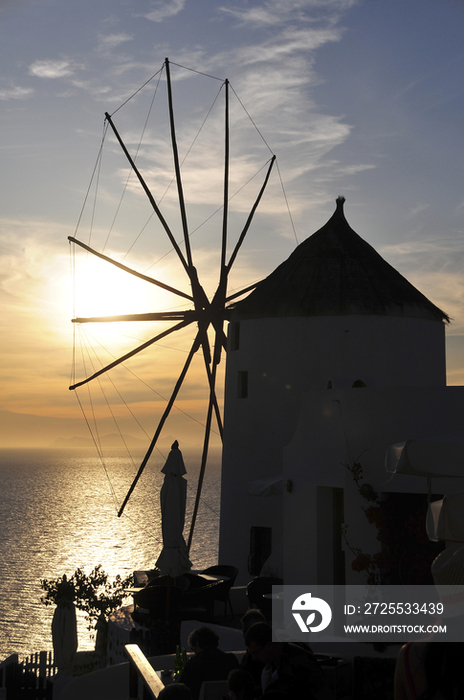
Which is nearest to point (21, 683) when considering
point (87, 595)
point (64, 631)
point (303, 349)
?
point (64, 631)

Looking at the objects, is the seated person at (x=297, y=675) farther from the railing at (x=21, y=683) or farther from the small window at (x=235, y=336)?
the small window at (x=235, y=336)

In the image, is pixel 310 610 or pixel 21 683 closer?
pixel 310 610

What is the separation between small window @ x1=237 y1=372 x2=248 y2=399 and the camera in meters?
21.6

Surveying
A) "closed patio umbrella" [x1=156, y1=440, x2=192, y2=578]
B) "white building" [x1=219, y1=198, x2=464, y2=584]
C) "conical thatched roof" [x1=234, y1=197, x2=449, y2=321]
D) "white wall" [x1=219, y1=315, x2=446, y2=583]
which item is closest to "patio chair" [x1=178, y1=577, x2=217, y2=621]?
"closed patio umbrella" [x1=156, y1=440, x2=192, y2=578]

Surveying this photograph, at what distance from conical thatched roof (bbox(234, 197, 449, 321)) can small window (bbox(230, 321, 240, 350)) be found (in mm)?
451

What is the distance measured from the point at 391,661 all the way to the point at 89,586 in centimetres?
1204

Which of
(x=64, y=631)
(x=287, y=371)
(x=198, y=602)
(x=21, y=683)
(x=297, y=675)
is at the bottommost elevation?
(x=21, y=683)

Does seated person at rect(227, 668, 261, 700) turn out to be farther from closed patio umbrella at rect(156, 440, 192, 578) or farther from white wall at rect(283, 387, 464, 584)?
closed patio umbrella at rect(156, 440, 192, 578)

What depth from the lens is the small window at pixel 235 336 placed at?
22203 millimetres

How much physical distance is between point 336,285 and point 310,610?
11.0 m

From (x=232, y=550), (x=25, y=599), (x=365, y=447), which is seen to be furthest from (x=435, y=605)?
(x=25, y=599)

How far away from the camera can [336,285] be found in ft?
67.5

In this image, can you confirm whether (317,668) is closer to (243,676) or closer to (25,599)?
(243,676)

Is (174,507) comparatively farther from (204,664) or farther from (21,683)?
(204,664)
